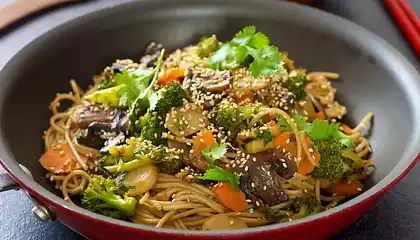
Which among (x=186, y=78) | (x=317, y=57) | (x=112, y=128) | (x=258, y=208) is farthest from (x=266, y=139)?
(x=317, y=57)

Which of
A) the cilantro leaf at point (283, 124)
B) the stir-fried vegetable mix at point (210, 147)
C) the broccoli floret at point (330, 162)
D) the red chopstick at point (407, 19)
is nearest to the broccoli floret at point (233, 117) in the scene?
the stir-fried vegetable mix at point (210, 147)

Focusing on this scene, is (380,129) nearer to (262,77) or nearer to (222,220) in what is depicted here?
(262,77)

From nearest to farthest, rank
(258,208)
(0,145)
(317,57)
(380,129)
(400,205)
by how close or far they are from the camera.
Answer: (0,145) → (258,208) → (400,205) → (380,129) → (317,57)

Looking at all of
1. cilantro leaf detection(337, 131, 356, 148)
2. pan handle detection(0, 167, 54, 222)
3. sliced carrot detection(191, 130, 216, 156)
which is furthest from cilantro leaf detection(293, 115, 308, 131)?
pan handle detection(0, 167, 54, 222)

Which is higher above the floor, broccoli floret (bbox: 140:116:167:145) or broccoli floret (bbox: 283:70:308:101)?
broccoli floret (bbox: 283:70:308:101)

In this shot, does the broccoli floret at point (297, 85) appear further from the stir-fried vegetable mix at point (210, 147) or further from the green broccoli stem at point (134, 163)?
the green broccoli stem at point (134, 163)

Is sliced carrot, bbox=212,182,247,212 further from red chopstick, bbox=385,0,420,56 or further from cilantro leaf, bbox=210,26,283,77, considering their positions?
red chopstick, bbox=385,0,420,56

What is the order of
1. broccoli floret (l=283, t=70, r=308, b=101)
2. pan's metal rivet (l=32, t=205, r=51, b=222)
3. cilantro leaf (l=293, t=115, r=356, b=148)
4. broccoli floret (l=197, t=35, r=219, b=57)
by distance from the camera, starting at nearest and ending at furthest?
1. pan's metal rivet (l=32, t=205, r=51, b=222)
2. cilantro leaf (l=293, t=115, r=356, b=148)
3. broccoli floret (l=283, t=70, r=308, b=101)
4. broccoli floret (l=197, t=35, r=219, b=57)
